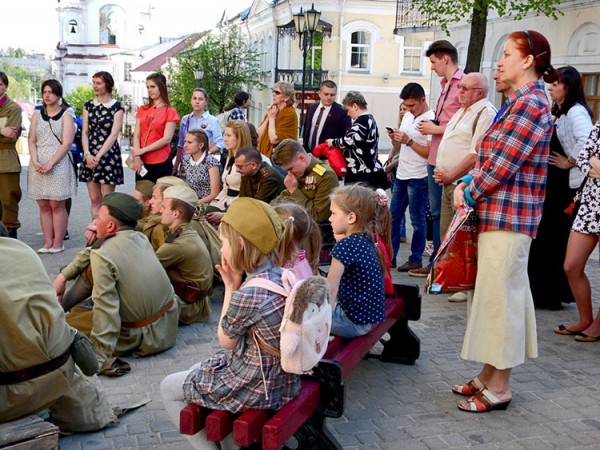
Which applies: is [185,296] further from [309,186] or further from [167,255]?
[309,186]

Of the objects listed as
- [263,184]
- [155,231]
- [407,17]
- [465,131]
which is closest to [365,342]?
[465,131]

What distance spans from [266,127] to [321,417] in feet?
22.3

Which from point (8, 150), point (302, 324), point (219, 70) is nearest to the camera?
point (302, 324)

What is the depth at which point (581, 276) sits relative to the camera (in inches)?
235

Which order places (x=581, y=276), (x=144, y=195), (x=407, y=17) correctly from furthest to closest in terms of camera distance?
(x=407, y=17) < (x=144, y=195) < (x=581, y=276)

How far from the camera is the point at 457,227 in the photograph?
4363mm

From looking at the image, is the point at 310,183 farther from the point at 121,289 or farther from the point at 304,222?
the point at 304,222

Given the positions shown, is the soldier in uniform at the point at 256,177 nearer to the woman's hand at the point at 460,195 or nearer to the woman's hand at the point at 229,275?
the woman's hand at the point at 460,195

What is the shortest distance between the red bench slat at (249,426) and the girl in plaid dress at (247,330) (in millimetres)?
47

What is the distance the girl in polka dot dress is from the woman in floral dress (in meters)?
5.05

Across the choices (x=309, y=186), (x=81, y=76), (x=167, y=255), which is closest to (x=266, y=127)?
(x=309, y=186)

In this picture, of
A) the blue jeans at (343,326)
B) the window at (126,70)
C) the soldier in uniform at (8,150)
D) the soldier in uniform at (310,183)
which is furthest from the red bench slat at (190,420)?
the window at (126,70)

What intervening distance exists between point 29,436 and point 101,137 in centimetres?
630

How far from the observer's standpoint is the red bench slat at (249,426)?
10.5ft
